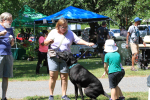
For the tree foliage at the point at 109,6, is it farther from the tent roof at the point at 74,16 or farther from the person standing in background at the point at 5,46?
the person standing in background at the point at 5,46

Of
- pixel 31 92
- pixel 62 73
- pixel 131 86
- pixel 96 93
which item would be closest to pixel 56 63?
pixel 62 73

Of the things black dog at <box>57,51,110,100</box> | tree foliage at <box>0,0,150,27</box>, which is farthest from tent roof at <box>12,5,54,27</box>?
black dog at <box>57,51,110,100</box>

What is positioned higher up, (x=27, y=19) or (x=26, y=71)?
(x=27, y=19)

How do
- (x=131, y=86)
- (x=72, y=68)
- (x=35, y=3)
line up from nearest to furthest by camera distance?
(x=72, y=68) → (x=131, y=86) → (x=35, y=3)

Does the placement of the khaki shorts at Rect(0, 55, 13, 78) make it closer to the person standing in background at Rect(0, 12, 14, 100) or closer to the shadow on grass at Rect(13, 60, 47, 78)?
the person standing in background at Rect(0, 12, 14, 100)

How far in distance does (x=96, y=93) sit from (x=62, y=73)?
0.88 meters

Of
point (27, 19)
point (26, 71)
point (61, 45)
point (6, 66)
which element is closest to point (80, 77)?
point (61, 45)

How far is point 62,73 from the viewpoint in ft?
19.9

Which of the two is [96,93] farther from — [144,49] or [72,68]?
[144,49]

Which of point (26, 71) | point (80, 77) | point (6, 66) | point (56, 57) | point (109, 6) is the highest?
point (109, 6)

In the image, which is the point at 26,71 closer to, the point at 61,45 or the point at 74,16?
the point at 74,16

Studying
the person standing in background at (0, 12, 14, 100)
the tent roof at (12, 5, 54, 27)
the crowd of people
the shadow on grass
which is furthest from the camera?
the tent roof at (12, 5, 54, 27)

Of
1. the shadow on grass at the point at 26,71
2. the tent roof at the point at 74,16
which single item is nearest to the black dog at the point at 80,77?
the shadow on grass at the point at 26,71

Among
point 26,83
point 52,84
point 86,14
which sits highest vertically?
point 86,14
